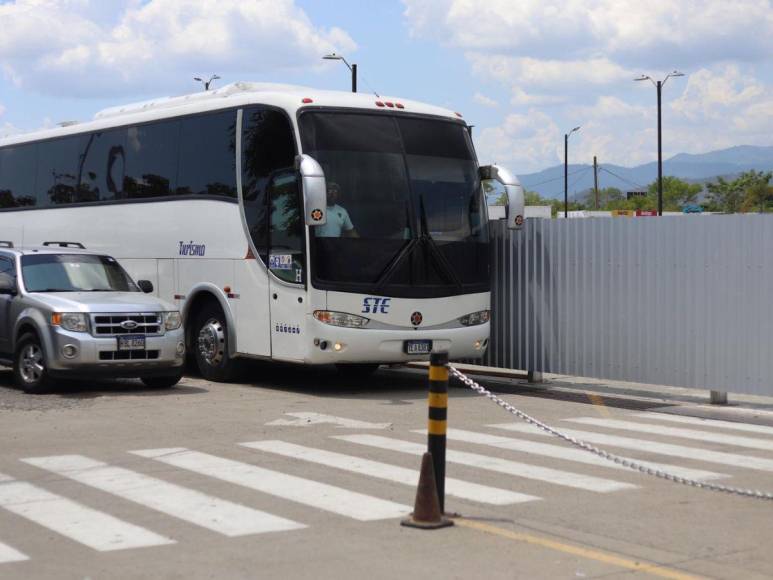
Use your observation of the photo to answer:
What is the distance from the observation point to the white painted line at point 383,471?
8.89 m

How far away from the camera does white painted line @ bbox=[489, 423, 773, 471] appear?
422 inches

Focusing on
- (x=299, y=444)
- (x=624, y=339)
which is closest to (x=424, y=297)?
(x=624, y=339)

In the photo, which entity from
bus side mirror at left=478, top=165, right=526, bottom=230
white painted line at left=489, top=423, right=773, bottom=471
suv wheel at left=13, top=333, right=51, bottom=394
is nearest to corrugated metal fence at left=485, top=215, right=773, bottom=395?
bus side mirror at left=478, top=165, right=526, bottom=230

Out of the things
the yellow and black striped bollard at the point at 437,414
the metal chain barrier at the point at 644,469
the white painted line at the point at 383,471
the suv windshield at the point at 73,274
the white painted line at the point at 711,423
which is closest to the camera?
the yellow and black striped bollard at the point at 437,414

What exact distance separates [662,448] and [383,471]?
2.93m

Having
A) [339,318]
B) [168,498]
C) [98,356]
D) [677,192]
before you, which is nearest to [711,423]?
[339,318]

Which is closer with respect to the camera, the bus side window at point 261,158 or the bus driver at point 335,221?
the bus driver at point 335,221

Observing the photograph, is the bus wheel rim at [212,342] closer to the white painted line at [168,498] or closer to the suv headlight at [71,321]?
the suv headlight at [71,321]

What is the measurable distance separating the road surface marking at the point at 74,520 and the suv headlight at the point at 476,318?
810 cm

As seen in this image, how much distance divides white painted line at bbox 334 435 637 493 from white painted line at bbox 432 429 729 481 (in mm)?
524

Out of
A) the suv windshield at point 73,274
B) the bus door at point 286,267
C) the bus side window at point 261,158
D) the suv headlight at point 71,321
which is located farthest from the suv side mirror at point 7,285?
the bus door at point 286,267

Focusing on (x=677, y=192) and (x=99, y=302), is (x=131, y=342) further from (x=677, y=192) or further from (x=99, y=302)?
(x=677, y=192)

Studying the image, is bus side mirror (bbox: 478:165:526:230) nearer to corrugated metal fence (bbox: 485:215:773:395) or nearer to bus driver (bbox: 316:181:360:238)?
corrugated metal fence (bbox: 485:215:773:395)

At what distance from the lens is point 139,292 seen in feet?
56.0
